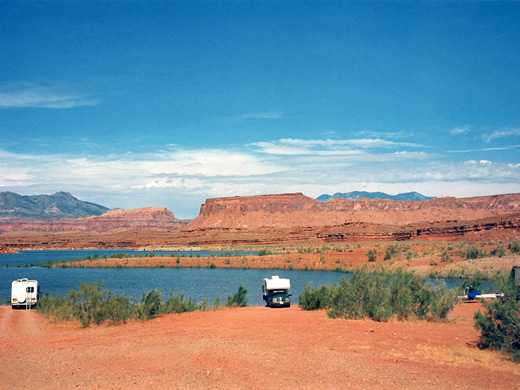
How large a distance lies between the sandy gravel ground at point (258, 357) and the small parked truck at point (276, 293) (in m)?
6.86

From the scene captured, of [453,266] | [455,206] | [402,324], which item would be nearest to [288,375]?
[402,324]

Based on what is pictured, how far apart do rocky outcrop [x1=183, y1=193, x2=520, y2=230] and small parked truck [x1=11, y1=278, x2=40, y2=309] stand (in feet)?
428

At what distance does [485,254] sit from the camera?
4234 centimetres

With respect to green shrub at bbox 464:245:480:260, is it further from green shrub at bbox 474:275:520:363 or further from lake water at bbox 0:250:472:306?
green shrub at bbox 474:275:520:363

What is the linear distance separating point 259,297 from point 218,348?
1754cm

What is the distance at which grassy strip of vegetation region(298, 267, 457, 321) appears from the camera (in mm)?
16547

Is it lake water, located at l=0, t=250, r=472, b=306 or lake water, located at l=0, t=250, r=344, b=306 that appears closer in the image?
lake water, located at l=0, t=250, r=472, b=306

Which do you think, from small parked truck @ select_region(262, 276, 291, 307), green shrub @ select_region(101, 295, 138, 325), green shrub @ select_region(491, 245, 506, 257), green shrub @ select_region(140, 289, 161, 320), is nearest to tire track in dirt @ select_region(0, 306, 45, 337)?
green shrub @ select_region(101, 295, 138, 325)

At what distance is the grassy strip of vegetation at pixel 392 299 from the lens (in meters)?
16.5

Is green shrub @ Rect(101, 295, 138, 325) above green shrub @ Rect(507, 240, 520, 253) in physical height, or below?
below

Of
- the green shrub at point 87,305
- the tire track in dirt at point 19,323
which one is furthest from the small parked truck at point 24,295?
the green shrub at point 87,305

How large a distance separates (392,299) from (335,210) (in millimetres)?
159185

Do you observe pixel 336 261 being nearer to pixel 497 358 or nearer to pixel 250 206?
pixel 497 358

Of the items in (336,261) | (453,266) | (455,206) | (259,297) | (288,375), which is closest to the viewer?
(288,375)
